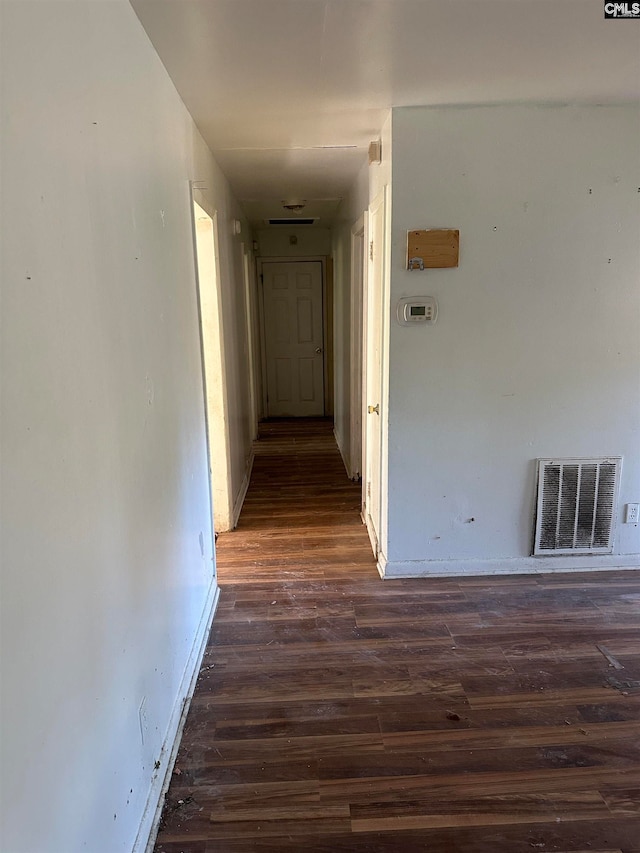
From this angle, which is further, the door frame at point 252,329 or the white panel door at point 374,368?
the door frame at point 252,329

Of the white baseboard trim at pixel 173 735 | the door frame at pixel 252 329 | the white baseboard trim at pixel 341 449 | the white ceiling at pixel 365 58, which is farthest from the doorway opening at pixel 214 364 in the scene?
A: the door frame at pixel 252 329

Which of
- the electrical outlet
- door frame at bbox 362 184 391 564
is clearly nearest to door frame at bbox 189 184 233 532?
door frame at bbox 362 184 391 564

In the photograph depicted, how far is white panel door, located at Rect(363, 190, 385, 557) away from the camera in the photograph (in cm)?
299

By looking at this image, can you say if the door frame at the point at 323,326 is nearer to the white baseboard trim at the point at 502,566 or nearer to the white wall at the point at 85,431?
the white baseboard trim at the point at 502,566

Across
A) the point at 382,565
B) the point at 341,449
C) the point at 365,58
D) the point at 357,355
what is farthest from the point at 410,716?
the point at 341,449

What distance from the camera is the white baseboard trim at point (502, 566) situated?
3.00 meters

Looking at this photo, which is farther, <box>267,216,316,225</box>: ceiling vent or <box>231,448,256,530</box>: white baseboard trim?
<box>267,216,316,225</box>: ceiling vent

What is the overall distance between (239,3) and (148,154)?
1.64 ft

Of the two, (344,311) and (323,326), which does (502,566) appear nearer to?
(344,311)

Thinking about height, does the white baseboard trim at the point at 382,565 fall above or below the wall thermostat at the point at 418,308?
below

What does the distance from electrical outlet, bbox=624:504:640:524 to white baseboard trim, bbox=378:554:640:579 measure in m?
0.20

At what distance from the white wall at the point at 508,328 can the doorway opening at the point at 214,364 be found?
113 centimetres

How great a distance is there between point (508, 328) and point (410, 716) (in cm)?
183

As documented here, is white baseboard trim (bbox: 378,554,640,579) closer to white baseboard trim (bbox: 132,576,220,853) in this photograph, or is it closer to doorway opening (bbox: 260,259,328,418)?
white baseboard trim (bbox: 132,576,220,853)
